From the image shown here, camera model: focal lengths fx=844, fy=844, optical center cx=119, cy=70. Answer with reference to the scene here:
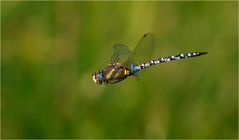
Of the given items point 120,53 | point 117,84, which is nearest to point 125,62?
point 120,53

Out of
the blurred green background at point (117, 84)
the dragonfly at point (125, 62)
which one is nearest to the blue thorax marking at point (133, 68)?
the dragonfly at point (125, 62)

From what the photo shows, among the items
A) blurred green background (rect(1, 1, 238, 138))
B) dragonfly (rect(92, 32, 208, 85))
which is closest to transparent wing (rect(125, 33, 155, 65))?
dragonfly (rect(92, 32, 208, 85))

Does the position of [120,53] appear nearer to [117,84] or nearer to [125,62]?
[125,62]

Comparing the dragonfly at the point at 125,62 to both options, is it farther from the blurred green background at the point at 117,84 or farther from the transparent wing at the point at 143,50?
the blurred green background at the point at 117,84

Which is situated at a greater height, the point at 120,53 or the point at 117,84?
the point at 120,53

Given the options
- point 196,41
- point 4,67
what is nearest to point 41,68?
point 4,67

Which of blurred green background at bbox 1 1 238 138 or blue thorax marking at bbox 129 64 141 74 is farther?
blurred green background at bbox 1 1 238 138

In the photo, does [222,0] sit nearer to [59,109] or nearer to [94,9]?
[94,9]

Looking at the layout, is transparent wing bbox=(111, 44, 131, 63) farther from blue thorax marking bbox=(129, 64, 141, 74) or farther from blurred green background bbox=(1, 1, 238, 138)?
blurred green background bbox=(1, 1, 238, 138)
